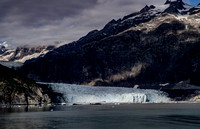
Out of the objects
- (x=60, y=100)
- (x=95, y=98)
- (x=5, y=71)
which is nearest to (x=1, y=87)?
(x=5, y=71)

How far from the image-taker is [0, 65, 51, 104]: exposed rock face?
145m

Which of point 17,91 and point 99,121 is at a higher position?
point 17,91

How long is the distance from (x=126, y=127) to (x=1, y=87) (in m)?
93.0

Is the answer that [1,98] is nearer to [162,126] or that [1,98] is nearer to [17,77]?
[17,77]

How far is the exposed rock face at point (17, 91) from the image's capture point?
145 metres

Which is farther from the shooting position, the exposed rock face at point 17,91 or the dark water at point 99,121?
the exposed rock face at point 17,91

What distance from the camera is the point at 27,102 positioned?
15038 centimetres

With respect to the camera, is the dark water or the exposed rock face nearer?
the dark water

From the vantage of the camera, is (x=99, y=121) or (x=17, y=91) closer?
(x=99, y=121)

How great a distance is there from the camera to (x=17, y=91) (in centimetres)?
14800

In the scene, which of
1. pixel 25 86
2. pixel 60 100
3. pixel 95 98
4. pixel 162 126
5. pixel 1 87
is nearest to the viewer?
pixel 162 126

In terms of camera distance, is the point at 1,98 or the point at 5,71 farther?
the point at 5,71

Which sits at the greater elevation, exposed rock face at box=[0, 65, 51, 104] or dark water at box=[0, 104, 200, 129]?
exposed rock face at box=[0, 65, 51, 104]

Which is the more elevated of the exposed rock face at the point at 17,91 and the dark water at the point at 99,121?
the exposed rock face at the point at 17,91
